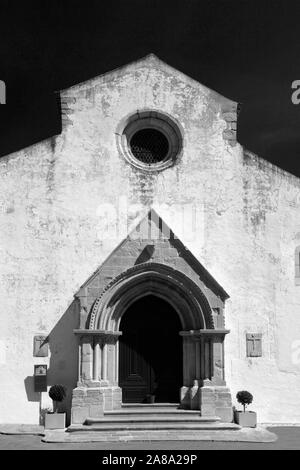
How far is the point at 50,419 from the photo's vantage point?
1506 centimetres

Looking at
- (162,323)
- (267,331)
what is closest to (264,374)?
(267,331)

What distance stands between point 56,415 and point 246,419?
16.0 ft

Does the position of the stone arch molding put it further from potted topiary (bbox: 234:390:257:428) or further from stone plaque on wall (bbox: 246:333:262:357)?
potted topiary (bbox: 234:390:257:428)

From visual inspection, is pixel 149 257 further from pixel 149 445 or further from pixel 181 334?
pixel 149 445

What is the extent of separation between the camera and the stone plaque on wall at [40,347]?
1603 cm

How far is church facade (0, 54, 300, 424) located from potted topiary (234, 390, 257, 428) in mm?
247

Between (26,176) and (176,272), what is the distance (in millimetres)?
5132

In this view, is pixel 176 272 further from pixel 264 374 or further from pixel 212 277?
pixel 264 374

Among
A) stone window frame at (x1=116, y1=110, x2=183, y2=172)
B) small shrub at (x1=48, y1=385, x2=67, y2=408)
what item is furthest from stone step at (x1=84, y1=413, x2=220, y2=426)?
stone window frame at (x1=116, y1=110, x2=183, y2=172)

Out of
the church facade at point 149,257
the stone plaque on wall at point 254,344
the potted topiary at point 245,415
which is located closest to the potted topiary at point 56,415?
the church facade at point 149,257

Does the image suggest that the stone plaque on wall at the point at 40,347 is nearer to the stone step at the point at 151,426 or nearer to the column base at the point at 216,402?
the stone step at the point at 151,426

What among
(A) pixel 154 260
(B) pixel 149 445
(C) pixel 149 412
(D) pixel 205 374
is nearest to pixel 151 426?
(C) pixel 149 412

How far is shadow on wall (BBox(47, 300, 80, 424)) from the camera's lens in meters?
16.0

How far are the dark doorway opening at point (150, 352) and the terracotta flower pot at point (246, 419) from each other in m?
1.87
